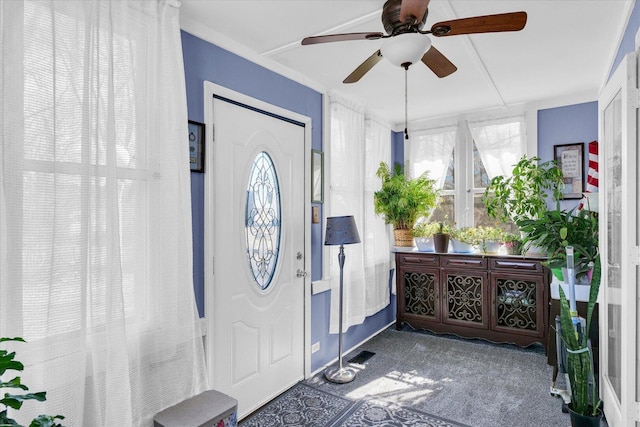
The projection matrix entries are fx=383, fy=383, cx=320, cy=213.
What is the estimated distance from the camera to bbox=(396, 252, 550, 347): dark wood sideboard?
3.72 metres

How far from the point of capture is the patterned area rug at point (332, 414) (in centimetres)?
250

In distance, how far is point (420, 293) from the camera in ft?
14.2

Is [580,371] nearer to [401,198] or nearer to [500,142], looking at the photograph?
[401,198]

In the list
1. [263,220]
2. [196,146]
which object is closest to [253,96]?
[196,146]

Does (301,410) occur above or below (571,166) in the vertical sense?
below

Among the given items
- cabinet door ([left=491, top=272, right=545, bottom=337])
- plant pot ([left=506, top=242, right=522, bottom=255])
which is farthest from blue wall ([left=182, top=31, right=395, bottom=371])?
plant pot ([left=506, top=242, right=522, bottom=255])

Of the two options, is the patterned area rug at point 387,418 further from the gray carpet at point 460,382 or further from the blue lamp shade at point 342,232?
the blue lamp shade at point 342,232

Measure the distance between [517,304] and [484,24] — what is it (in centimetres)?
306

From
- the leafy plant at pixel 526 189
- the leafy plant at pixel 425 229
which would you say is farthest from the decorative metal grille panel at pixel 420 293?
the leafy plant at pixel 526 189

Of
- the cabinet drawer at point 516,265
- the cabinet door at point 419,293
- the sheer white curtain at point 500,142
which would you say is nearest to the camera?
the cabinet drawer at point 516,265

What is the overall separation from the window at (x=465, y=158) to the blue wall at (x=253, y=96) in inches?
70.5

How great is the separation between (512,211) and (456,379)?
174 cm

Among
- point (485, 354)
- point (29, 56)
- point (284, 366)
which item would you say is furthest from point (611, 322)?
point (29, 56)

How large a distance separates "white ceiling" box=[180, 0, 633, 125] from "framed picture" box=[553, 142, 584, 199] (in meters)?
0.50
